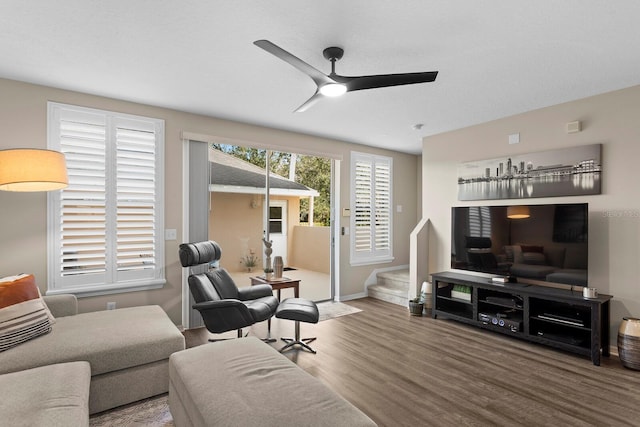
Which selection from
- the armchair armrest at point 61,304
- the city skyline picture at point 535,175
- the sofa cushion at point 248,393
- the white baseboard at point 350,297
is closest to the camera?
the sofa cushion at point 248,393

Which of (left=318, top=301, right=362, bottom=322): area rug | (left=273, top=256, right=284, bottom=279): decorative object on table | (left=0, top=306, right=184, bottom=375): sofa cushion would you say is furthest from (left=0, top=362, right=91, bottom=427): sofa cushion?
(left=318, top=301, right=362, bottom=322): area rug

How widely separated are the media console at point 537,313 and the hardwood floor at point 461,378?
127mm

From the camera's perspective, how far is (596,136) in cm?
359

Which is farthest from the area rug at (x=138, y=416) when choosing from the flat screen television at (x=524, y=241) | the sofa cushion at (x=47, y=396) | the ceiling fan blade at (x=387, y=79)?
the flat screen television at (x=524, y=241)

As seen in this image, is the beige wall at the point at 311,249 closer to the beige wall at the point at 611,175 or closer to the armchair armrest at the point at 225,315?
the armchair armrest at the point at 225,315

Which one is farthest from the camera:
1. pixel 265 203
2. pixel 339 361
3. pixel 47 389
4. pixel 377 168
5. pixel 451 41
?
A: pixel 377 168

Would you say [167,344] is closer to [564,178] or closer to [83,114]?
[83,114]

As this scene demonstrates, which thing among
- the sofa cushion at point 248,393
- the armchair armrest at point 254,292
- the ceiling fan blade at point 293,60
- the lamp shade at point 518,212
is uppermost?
the ceiling fan blade at point 293,60

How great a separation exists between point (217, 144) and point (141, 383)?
301 centimetres

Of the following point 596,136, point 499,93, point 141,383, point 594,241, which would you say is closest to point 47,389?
point 141,383

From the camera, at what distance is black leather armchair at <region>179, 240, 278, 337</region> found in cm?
310

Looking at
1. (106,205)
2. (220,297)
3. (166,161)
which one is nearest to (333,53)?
(166,161)

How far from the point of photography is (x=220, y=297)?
3.56 metres

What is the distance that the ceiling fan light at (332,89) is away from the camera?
2.46m
